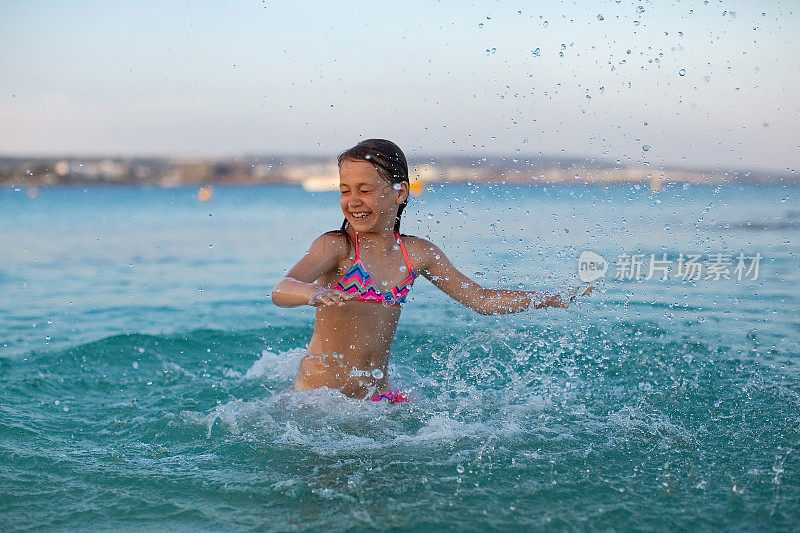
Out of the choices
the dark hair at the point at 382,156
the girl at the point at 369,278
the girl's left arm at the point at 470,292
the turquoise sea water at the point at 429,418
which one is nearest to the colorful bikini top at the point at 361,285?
the girl at the point at 369,278

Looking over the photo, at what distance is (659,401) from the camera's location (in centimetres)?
478

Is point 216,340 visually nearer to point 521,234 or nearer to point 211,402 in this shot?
point 211,402

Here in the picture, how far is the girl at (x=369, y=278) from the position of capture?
4.27 metres

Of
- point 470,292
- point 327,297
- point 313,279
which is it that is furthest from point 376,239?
point 327,297

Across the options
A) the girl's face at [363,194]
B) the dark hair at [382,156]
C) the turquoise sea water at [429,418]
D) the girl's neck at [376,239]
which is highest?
the dark hair at [382,156]

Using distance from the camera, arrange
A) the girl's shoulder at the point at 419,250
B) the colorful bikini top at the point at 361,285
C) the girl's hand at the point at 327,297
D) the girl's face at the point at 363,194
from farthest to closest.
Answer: the girl's shoulder at the point at 419,250 → the colorful bikini top at the point at 361,285 → the girl's face at the point at 363,194 → the girl's hand at the point at 327,297

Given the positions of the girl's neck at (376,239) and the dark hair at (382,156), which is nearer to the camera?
the dark hair at (382,156)

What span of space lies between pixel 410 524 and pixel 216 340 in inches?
175

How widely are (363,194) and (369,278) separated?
489mm

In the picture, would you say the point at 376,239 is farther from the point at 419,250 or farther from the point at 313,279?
the point at 313,279

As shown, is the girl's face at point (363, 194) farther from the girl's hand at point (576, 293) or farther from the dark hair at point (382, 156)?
the girl's hand at point (576, 293)

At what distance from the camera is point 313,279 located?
4.21 metres

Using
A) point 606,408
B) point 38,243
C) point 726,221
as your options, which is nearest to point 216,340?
point 606,408

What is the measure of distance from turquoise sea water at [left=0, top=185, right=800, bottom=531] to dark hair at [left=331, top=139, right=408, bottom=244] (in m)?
1.25
